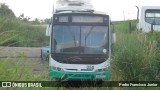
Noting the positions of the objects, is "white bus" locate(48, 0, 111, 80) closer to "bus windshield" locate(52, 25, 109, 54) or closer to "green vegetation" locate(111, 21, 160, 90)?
"bus windshield" locate(52, 25, 109, 54)

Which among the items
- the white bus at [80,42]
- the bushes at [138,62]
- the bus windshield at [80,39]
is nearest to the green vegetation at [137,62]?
the bushes at [138,62]

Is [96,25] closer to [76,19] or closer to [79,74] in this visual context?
[76,19]

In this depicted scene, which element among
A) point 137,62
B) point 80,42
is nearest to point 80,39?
point 80,42

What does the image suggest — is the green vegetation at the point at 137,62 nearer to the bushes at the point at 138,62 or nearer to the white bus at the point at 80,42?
the bushes at the point at 138,62

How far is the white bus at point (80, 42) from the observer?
35.2 ft

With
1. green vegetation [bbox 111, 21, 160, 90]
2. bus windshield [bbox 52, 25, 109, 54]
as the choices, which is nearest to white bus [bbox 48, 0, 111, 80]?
bus windshield [bbox 52, 25, 109, 54]

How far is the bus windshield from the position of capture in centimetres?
1099

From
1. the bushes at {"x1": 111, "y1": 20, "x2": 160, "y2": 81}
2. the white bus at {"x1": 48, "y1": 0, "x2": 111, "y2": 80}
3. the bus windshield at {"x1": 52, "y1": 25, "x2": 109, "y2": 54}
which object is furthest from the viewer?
the bus windshield at {"x1": 52, "y1": 25, "x2": 109, "y2": 54}

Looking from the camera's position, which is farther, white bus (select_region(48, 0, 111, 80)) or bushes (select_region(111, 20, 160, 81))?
white bus (select_region(48, 0, 111, 80))

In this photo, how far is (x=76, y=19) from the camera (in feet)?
37.4

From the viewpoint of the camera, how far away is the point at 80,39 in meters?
11.1

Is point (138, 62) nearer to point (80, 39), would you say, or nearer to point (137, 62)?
point (137, 62)

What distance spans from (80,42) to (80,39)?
0.11m

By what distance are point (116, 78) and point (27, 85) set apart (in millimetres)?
3599
